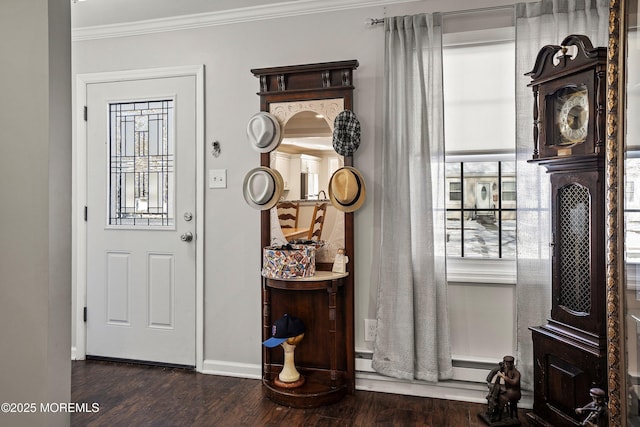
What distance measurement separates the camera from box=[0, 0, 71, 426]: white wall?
1788 millimetres

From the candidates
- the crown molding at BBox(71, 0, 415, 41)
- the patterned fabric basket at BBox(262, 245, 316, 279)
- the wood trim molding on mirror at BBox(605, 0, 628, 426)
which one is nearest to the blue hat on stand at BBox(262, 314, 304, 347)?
the patterned fabric basket at BBox(262, 245, 316, 279)

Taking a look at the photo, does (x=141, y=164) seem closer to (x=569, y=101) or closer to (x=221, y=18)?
(x=221, y=18)

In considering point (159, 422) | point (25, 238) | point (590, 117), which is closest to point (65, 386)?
point (25, 238)

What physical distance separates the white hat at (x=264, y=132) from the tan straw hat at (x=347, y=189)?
46cm

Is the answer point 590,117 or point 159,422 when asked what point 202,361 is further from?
point 590,117

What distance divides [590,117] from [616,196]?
0.43 m

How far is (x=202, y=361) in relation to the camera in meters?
3.31

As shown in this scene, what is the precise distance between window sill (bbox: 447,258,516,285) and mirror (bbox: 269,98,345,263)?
2.37 feet

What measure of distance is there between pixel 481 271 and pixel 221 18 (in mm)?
2440

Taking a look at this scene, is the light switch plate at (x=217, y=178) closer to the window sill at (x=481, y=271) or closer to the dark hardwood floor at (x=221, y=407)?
the dark hardwood floor at (x=221, y=407)

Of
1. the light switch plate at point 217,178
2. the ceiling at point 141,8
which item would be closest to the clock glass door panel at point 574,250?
the ceiling at point 141,8

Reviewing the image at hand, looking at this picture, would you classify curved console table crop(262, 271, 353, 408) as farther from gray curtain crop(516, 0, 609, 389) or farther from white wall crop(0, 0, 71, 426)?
white wall crop(0, 0, 71, 426)

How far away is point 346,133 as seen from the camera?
2877mm

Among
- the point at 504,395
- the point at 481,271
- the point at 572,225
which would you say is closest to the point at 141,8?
the point at 481,271
